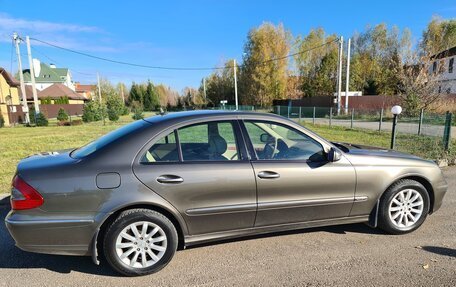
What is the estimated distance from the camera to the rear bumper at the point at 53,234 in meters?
2.81

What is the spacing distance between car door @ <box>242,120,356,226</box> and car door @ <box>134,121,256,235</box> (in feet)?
0.48

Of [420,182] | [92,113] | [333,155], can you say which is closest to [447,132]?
[420,182]

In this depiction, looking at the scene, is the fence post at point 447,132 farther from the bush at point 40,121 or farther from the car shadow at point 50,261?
the bush at point 40,121

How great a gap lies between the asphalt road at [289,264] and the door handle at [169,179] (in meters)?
0.91

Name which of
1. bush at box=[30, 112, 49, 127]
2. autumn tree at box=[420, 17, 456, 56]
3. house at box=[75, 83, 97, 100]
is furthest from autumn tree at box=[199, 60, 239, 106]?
bush at box=[30, 112, 49, 127]

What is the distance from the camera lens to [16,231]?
283cm

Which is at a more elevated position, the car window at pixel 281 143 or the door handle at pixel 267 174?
the car window at pixel 281 143

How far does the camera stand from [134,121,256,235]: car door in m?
3.03

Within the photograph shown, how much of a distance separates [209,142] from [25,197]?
1.80 metres

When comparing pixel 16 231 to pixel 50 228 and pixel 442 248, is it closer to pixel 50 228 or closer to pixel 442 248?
pixel 50 228

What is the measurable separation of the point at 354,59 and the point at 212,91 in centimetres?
2725

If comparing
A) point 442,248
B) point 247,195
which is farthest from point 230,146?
point 442,248

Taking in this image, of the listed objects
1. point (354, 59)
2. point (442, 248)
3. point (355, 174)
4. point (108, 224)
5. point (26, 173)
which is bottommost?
point (442, 248)

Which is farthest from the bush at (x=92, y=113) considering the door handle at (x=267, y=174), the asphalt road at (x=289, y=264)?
the door handle at (x=267, y=174)
